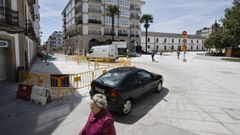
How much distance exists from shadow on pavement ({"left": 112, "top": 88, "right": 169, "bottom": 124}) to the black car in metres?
0.24

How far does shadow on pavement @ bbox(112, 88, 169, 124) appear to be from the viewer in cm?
622

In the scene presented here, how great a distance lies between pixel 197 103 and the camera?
26.1ft

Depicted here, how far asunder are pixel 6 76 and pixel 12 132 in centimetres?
827

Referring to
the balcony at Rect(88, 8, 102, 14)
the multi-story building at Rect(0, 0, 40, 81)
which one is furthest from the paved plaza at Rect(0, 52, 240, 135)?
the balcony at Rect(88, 8, 102, 14)

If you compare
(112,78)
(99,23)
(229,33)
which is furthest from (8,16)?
(229,33)

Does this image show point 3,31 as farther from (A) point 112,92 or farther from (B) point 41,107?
(A) point 112,92

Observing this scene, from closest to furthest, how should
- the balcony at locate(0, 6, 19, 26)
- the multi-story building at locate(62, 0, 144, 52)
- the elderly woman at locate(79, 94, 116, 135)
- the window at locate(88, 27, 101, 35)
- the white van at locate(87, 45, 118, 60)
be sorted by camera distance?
the elderly woman at locate(79, 94, 116, 135) → the balcony at locate(0, 6, 19, 26) → the white van at locate(87, 45, 118, 60) → the multi-story building at locate(62, 0, 144, 52) → the window at locate(88, 27, 101, 35)

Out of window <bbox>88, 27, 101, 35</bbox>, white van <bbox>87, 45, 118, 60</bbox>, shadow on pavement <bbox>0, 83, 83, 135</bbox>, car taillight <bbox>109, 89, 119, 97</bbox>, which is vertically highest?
window <bbox>88, 27, 101, 35</bbox>

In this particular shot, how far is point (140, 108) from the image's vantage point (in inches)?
285

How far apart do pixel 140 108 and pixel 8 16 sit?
31.9 ft

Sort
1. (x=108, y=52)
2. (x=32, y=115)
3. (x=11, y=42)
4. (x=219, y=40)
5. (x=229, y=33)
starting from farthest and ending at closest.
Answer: (x=219, y=40) < (x=229, y=33) < (x=108, y=52) < (x=11, y=42) < (x=32, y=115)

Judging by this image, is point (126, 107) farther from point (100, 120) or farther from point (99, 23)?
point (99, 23)

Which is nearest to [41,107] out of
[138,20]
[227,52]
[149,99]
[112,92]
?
[112,92]

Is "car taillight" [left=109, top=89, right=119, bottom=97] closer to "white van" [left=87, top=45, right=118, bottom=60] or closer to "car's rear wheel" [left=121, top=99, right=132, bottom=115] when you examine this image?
"car's rear wheel" [left=121, top=99, right=132, bottom=115]
